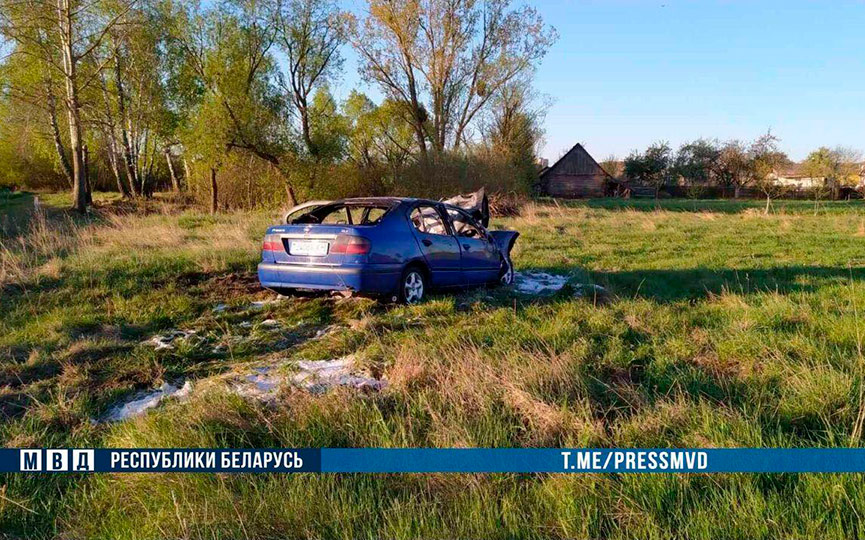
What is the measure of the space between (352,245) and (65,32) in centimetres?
2239

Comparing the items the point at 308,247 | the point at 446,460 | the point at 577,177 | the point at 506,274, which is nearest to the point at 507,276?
the point at 506,274

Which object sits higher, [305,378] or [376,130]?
[376,130]

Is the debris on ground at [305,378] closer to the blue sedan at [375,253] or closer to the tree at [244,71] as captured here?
the blue sedan at [375,253]

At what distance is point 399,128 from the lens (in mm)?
37000

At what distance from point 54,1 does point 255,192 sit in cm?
1231

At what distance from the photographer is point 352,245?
6449mm

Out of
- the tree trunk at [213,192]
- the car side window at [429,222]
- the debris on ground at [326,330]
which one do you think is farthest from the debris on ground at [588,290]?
the tree trunk at [213,192]

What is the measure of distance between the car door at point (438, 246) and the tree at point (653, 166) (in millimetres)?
59446

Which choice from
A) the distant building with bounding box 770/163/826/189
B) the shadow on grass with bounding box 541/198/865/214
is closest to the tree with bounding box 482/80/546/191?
the shadow on grass with bounding box 541/198/865/214

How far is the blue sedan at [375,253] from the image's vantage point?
6.48 meters

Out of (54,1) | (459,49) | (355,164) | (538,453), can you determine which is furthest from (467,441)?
(459,49)

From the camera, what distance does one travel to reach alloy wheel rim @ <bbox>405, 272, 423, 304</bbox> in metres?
7.05

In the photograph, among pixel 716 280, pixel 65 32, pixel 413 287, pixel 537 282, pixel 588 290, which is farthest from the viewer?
pixel 65 32

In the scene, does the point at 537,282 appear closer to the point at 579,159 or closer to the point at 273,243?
the point at 273,243
